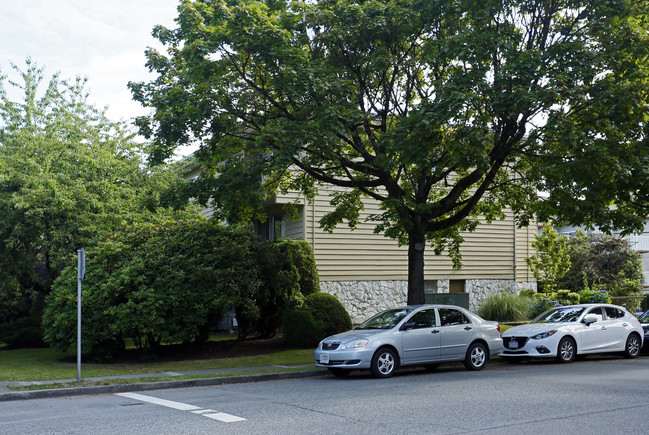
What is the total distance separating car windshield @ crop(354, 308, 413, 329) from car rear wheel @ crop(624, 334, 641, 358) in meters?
6.91

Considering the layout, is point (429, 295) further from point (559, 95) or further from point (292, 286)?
point (559, 95)

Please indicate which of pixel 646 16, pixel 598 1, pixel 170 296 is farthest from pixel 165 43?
pixel 646 16

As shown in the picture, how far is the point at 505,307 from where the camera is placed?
24953 mm

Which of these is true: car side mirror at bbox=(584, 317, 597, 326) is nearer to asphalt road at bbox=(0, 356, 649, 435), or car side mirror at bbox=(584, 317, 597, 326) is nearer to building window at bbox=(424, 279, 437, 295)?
asphalt road at bbox=(0, 356, 649, 435)

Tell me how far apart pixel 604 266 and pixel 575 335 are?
24.7 metres

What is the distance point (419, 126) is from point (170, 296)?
7.40 m

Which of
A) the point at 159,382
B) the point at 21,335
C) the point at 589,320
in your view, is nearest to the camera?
the point at 159,382

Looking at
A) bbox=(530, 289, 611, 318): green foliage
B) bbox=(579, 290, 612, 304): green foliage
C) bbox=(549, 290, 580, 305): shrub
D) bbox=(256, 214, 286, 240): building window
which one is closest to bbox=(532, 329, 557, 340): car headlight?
bbox=(530, 289, 611, 318): green foliage

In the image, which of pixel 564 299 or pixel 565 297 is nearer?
pixel 564 299

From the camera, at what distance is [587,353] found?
15766mm

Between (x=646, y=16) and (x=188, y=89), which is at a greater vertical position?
(x=646, y=16)

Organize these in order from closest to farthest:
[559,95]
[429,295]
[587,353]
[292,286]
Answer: [559,95], [587,353], [292,286], [429,295]

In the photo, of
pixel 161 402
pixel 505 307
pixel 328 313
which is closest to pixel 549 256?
pixel 505 307

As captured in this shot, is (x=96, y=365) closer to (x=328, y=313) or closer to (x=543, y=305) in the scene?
(x=328, y=313)
